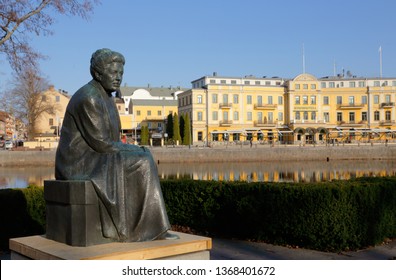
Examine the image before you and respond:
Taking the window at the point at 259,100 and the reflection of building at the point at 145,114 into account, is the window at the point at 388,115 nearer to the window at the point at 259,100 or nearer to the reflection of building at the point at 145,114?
the window at the point at 259,100

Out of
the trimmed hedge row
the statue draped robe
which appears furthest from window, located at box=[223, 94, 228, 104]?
the statue draped robe

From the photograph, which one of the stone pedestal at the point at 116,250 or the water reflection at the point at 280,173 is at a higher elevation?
the stone pedestal at the point at 116,250

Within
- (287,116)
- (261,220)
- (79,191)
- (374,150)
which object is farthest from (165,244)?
(287,116)

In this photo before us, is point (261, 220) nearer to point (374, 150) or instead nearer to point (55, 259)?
point (55, 259)

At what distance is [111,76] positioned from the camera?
5.34m

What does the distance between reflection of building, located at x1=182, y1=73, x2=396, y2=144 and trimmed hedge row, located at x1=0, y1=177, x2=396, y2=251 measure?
6050cm

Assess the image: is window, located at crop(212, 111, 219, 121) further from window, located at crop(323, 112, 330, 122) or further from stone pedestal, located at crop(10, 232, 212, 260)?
stone pedestal, located at crop(10, 232, 212, 260)

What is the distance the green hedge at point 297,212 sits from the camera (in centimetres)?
880

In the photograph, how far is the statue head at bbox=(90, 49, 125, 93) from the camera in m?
5.27

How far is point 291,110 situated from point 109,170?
70.4 meters

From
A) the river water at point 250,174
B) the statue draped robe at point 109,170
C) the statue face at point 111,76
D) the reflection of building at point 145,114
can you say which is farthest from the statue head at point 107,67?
the reflection of building at point 145,114

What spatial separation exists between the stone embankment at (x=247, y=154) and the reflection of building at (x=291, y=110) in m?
15.8

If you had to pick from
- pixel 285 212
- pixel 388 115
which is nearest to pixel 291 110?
pixel 388 115

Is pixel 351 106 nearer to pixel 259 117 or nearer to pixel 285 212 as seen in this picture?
pixel 259 117
